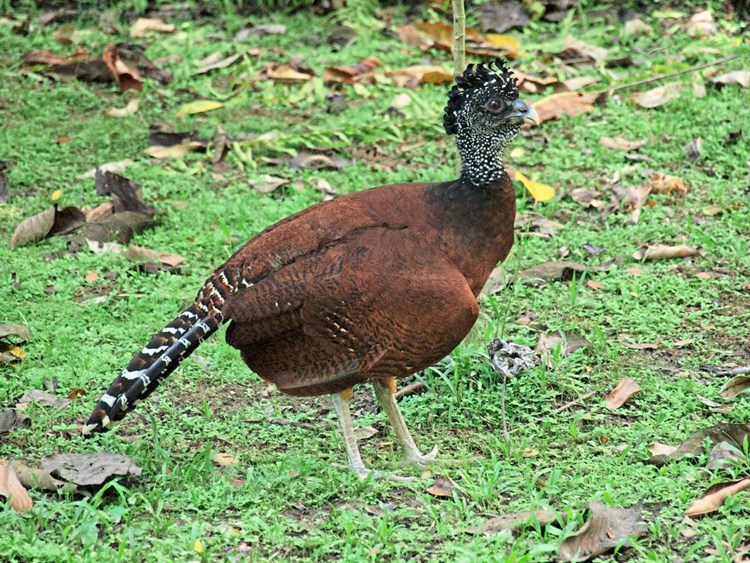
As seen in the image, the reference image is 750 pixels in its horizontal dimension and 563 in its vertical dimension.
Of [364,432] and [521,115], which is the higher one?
[521,115]

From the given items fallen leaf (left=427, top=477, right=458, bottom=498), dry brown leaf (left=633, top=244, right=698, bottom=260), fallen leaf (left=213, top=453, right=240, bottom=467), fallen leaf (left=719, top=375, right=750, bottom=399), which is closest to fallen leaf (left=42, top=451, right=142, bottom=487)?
fallen leaf (left=213, top=453, right=240, bottom=467)

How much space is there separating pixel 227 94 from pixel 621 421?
4.94 metres

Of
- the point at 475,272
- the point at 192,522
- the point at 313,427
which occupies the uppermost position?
the point at 475,272

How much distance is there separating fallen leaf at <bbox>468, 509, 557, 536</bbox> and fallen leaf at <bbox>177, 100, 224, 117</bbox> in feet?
17.2

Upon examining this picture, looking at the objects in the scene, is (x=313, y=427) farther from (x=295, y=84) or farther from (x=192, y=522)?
(x=295, y=84)

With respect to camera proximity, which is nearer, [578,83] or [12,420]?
[12,420]

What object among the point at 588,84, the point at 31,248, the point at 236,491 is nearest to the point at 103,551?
the point at 236,491

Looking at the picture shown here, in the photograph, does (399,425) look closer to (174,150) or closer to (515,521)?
(515,521)

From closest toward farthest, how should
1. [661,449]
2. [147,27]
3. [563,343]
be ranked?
1. [661,449]
2. [563,343]
3. [147,27]

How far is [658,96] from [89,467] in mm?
5340

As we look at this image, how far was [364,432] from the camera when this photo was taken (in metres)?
5.39

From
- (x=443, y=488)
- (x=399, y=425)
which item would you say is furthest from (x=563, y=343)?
(x=443, y=488)

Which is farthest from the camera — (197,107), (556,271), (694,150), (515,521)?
(197,107)

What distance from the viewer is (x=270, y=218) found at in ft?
23.7
